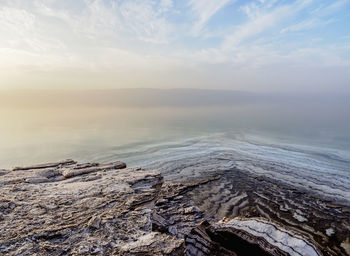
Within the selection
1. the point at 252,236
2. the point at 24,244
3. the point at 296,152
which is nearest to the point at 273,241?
the point at 252,236

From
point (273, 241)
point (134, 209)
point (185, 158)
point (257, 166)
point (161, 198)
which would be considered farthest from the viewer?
point (185, 158)

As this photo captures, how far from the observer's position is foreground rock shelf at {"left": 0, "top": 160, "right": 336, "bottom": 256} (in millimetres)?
4293

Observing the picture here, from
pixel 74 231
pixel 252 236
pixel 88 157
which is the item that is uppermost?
pixel 74 231

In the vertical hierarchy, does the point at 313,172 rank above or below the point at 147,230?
below

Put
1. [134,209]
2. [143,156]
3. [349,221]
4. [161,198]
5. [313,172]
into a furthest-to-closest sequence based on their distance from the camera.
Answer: [143,156] < [313,172] < [161,198] < [349,221] < [134,209]

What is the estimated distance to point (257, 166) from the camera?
57.6ft

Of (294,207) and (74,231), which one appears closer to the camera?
(74,231)

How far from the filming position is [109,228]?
4949 mm

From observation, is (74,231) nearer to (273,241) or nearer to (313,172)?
(273,241)

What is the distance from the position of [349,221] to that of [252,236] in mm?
8768

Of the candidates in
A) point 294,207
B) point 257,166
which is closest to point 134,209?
point 294,207

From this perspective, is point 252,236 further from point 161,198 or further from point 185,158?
point 185,158

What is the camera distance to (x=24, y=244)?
14.3 ft

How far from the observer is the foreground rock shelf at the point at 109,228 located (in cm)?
429
